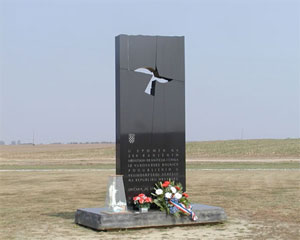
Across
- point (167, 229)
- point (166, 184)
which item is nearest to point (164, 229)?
point (167, 229)

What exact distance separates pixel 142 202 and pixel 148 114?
1.98 meters

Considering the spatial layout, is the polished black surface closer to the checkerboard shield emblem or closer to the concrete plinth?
the checkerboard shield emblem

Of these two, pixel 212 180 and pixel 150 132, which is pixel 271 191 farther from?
pixel 150 132


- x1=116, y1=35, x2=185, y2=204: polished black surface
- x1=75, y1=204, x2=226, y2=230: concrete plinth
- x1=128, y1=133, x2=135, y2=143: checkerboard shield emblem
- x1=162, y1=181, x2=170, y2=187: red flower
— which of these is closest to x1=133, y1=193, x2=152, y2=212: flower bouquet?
x1=75, y1=204, x2=226, y2=230: concrete plinth

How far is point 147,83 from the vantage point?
39.3ft

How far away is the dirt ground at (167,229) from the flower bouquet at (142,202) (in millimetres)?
509

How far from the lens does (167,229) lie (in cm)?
1092

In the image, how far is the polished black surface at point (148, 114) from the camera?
457 inches

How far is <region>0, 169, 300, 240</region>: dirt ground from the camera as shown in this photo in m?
10.4

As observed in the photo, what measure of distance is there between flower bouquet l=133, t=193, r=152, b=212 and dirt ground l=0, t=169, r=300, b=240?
509 mm

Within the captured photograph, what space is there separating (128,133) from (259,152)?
49.5 metres

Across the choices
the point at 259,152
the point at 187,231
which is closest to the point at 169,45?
the point at 187,231

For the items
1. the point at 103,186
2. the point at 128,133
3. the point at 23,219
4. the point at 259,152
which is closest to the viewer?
the point at 128,133

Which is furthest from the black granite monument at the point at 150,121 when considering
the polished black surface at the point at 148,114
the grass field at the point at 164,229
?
the grass field at the point at 164,229
